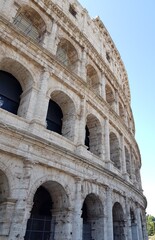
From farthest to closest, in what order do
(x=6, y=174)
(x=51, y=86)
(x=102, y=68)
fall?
(x=102, y=68), (x=51, y=86), (x=6, y=174)

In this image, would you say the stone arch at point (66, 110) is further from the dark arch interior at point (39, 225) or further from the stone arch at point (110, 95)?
the stone arch at point (110, 95)

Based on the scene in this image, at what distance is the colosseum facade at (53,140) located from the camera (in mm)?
6105

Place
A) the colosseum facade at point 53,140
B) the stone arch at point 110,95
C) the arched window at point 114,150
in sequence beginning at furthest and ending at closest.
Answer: the stone arch at point 110,95, the arched window at point 114,150, the colosseum facade at point 53,140

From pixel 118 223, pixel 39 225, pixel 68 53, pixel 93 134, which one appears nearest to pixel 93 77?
pixel 68 53

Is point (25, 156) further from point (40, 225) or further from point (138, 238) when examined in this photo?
point (138, 238)

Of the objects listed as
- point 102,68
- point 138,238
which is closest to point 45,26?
point 102,68

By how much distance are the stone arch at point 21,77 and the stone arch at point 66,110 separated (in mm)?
1290

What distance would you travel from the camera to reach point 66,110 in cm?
960

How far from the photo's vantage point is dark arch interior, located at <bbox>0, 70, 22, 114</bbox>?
25.5 feet

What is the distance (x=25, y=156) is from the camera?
6.23 metres

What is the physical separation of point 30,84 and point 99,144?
4.56 meters

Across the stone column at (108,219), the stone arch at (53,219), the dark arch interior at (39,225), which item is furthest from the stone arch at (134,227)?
the stone arch at (53,219)

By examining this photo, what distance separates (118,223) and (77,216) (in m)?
3.96

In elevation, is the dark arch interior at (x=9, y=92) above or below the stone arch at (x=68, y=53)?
below
